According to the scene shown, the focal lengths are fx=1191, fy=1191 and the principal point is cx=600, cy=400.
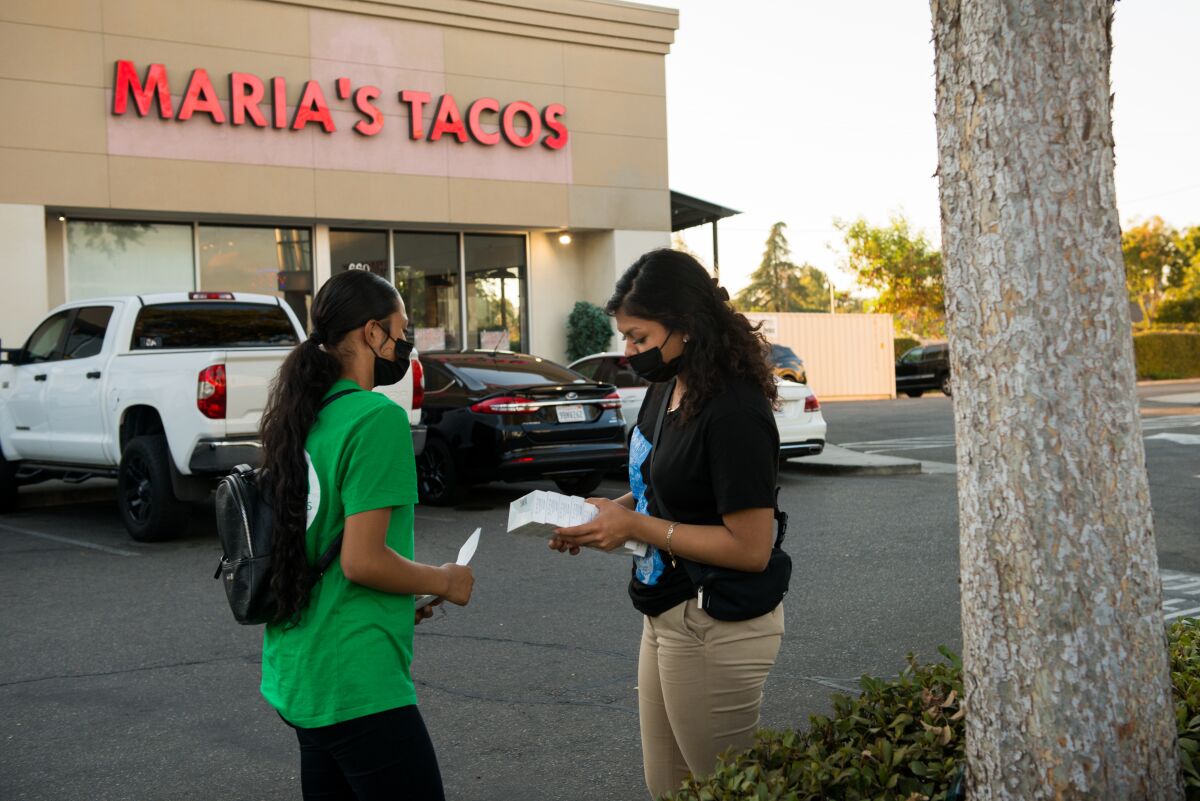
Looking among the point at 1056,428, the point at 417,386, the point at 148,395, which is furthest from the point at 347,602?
the point at 417,386

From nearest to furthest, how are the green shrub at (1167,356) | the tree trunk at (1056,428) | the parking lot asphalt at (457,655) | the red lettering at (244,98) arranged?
the tree trunk at (1056,428) < the parking lot asphalt at (457,655) < the red lettering at (244,98) < the green shrub at (1167,356)

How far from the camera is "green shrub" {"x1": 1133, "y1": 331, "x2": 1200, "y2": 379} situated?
1746 inches

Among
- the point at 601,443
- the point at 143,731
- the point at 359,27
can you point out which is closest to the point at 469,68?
the point at 359,27

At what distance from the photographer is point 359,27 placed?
19812 mm

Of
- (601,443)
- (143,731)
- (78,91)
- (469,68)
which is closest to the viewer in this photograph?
(143,731)

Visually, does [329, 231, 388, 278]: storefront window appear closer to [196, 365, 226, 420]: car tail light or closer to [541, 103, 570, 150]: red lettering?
[541, 103, 570, 150]: red lettering

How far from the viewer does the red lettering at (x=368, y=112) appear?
64.3ft

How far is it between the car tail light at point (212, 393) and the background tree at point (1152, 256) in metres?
61.8

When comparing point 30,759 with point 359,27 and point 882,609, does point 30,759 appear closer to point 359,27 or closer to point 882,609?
point 882,609

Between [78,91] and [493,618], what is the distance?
13624 mm

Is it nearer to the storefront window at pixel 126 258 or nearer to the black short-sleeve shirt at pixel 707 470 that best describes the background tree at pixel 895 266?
the storefront window at pixel 126 258

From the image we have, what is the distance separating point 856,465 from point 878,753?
12.3m

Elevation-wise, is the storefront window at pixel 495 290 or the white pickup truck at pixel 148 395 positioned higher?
the storefront window at pixel 495 290

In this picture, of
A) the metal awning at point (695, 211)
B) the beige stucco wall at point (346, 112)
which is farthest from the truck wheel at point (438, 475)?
the metal awning at point (695, 211)
